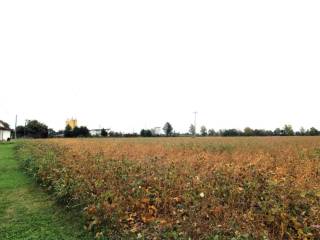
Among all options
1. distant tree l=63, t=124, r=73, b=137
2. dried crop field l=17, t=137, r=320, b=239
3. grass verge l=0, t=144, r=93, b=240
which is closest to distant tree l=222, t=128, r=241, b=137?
distant tree l=63, t=124, r=73, b=137

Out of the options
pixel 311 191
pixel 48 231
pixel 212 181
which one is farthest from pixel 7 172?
pixel 311 191

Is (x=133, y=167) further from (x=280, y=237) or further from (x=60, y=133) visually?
(x=60, y=133)

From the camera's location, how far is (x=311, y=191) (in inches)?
258

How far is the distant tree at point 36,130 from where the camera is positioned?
93688 mm

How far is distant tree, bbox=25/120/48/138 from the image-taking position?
93.7 m

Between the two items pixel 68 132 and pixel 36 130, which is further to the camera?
pixel 36 130

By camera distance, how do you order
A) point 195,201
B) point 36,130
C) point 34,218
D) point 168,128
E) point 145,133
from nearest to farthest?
point 195,201, point 34,218, point 36,130, point 145,133, point 168,128

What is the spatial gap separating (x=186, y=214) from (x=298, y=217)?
1790 millimetres

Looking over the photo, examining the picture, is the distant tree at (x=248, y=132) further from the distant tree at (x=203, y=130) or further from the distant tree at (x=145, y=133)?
the distant tree at (x=145, y=133)

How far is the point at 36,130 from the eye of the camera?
94.5m

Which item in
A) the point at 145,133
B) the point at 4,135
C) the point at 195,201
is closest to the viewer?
the point at 195,201

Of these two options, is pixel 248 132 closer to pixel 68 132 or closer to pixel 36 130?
pixel 68 132

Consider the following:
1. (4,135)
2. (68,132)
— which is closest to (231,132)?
(68,132)

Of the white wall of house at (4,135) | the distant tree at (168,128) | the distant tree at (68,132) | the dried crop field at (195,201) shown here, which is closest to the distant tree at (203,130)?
the distant tree at (168,128)
